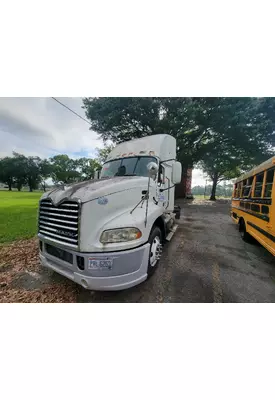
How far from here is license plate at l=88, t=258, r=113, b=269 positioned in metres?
1.70

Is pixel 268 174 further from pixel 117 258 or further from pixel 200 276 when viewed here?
pixel 117 258

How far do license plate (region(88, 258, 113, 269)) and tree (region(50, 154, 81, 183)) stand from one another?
1.71 metres

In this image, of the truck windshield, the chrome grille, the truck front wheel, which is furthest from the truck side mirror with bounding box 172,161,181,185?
the chrome grille

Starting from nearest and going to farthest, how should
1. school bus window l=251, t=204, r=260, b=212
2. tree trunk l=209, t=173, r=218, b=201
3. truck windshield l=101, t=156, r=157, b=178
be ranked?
truck windshield l=101, t=156, r=157, b=178 → school bus window l=251, t=204, r=260, b=212 → tree trunk l=209, t=173, r=218, b=201

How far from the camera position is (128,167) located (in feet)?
10.3

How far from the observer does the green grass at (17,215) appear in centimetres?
398

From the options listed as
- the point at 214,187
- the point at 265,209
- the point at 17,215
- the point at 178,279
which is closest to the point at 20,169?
the point at 17,215

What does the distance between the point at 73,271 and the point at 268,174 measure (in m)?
3.90

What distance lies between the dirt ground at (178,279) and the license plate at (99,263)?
2.13 feet

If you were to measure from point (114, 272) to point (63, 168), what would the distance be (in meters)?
2.82

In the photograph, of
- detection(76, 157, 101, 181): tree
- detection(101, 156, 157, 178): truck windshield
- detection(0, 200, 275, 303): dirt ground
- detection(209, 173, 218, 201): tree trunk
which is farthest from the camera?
detection(209, 173, 218, 201): tree trunk

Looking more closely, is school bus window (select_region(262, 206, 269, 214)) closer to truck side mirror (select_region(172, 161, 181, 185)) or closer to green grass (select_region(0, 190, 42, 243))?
truck side mirror (select_region(172, 161, 181, 185))

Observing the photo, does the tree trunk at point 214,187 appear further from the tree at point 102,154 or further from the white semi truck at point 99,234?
the white semi truck at point 99,234

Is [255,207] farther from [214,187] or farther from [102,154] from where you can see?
[214,187]
